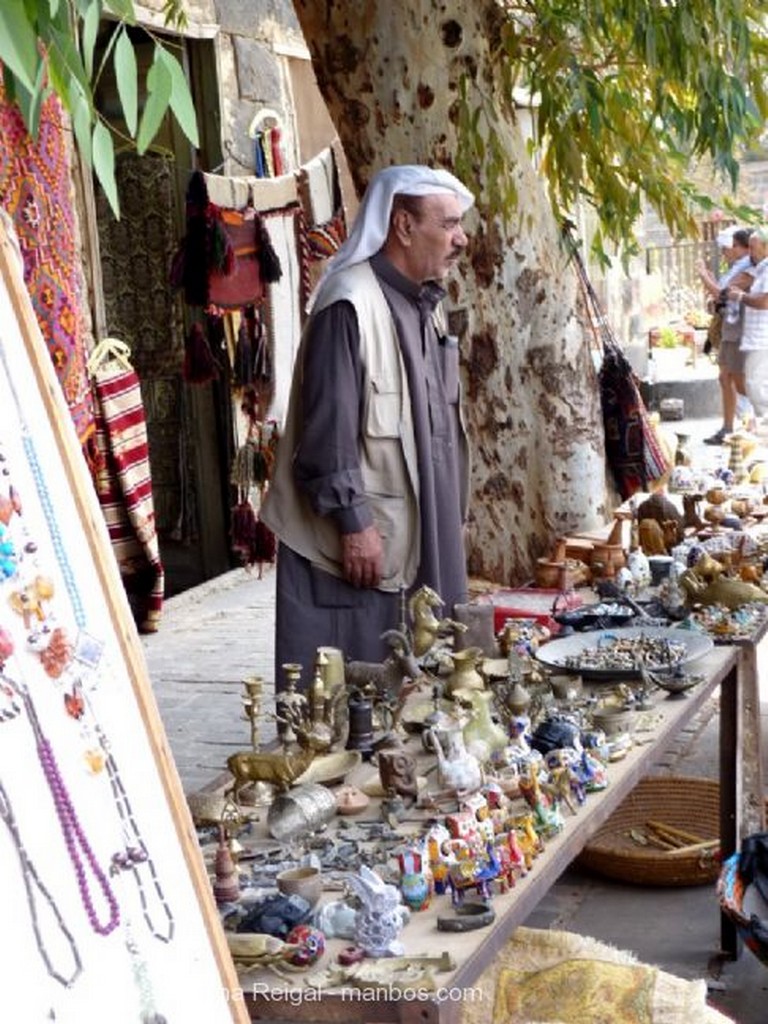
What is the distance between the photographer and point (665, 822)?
4.47 meters

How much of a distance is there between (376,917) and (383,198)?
2213mm

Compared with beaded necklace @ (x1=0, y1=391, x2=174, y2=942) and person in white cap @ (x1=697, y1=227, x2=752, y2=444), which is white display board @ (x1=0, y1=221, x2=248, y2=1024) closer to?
beaded necklace @ (x1=0, y1=391, x2=174, y2=942)

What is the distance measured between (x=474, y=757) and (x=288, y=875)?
0.54m

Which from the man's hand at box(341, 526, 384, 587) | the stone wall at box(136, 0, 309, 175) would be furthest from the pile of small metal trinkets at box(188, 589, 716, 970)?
the stone wall at box(136, 0, 309, 175)

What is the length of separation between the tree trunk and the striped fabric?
1674 millimetres

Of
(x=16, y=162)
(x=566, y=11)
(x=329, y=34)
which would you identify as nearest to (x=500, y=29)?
(x=566, y=11)

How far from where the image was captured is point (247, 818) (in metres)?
2.50

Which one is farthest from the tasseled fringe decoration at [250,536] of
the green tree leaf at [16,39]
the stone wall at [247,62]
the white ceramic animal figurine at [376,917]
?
the green tree leaf at [16,39]

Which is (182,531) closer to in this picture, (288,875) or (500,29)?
(500,29)

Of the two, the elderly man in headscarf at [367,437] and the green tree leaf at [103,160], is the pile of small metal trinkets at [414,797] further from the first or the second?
the green tree leaf at [103,160]

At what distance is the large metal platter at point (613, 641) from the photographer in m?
3.25

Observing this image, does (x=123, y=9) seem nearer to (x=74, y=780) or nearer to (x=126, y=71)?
(x=126, y=71)

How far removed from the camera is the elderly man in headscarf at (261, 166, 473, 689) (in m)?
3.73

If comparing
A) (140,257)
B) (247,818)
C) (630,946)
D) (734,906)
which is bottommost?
(630,946)
